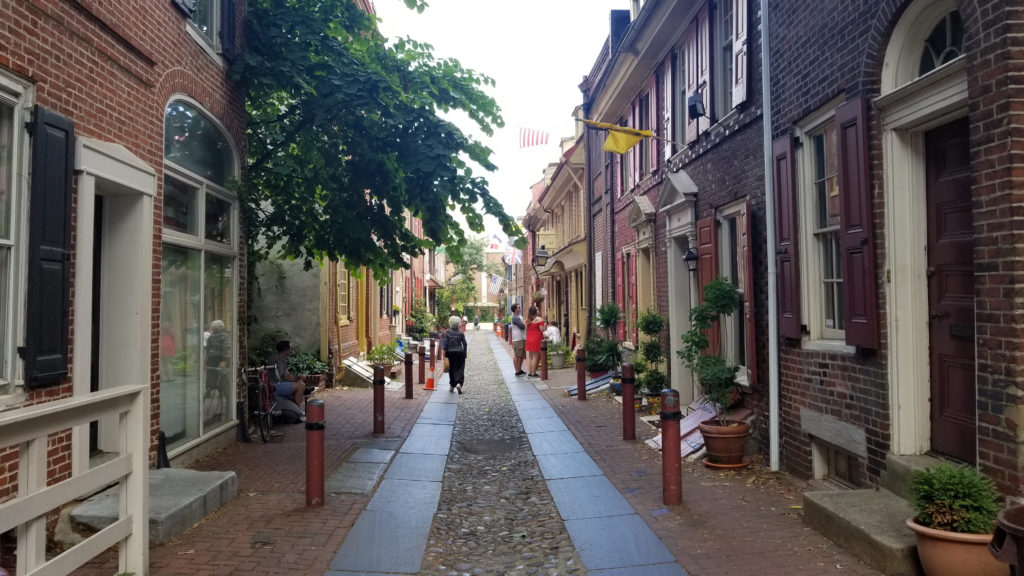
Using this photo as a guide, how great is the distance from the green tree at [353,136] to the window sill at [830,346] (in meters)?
4.05

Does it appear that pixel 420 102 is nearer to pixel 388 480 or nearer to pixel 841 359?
pixel 388 480

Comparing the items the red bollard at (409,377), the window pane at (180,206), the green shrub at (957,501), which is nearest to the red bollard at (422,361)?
the red bollard at (409,377)

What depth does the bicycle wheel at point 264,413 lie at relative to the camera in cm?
918

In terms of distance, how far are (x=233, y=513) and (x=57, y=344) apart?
185cm

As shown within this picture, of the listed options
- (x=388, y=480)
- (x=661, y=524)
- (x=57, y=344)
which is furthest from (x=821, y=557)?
(x=57, y=344)

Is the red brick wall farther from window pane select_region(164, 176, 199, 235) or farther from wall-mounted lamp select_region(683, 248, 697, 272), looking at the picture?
wall-mounted lamp select_region(683, 248, 697, 272)

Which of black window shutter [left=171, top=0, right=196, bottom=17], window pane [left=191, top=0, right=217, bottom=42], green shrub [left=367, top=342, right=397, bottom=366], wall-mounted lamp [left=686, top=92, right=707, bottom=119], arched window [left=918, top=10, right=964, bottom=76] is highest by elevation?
window pane [left=191, top=0, right=217, bottom=42]

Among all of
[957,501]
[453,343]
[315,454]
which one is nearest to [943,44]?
[957,501]

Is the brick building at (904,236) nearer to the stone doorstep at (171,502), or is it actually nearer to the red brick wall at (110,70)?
the stone doorstep at (171,502)

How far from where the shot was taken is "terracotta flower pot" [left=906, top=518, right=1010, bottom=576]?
12.3 feet

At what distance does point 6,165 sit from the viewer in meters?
4.68

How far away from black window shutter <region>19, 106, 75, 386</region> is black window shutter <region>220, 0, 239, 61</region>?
3525 millimetres

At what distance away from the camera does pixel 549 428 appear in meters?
10.4

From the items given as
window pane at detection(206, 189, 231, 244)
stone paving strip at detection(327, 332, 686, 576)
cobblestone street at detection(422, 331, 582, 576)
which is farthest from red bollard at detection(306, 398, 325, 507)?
window pane at detection(206, 189, 231, 244)
